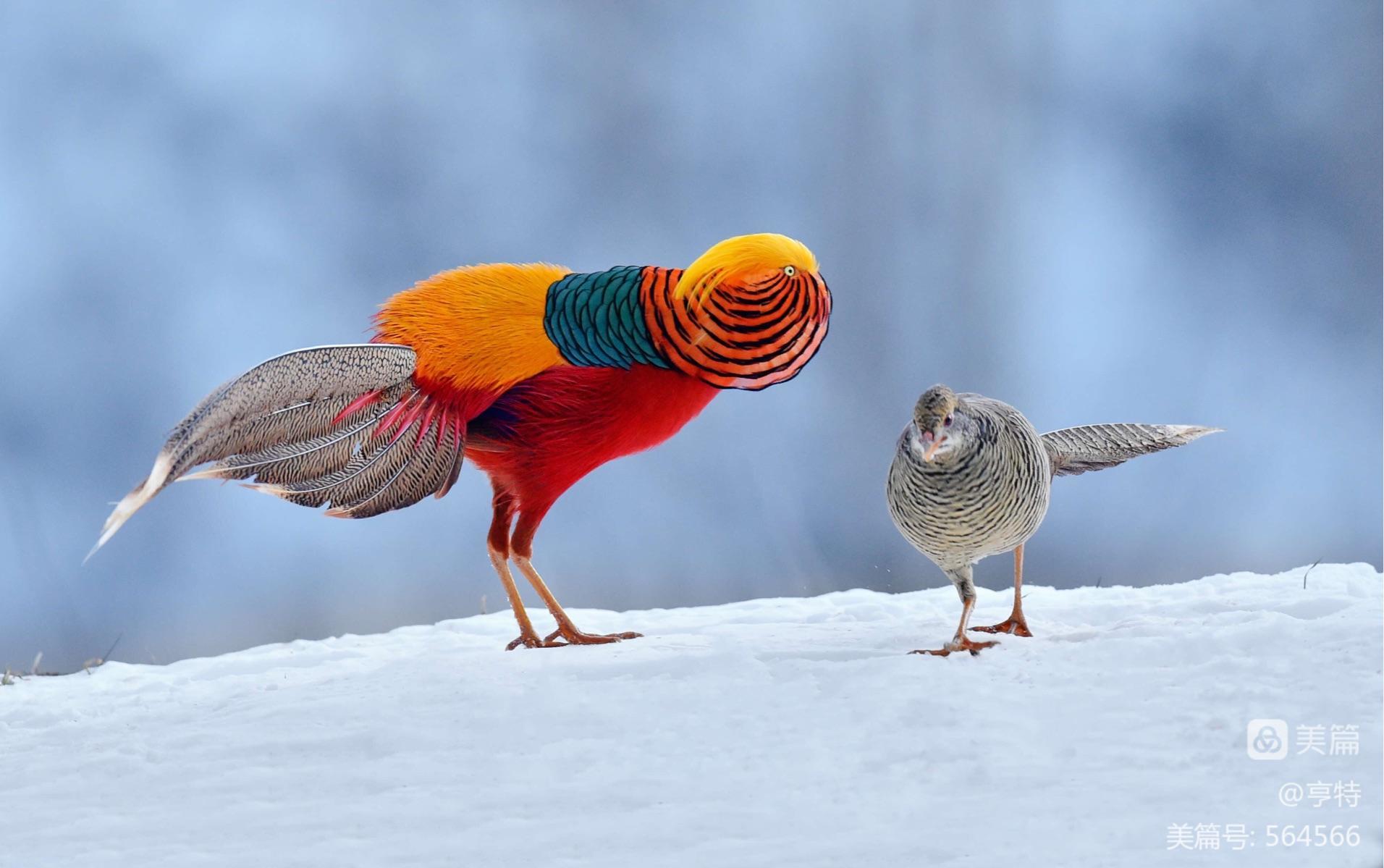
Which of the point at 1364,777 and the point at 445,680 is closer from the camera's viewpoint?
the point at 1364,777

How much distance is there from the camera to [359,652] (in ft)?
12.9

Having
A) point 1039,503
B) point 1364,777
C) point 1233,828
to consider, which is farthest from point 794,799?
point 1039,503

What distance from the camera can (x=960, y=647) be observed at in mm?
3010

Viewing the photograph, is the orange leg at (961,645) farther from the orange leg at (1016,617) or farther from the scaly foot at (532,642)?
the scaly foot at (532,642)

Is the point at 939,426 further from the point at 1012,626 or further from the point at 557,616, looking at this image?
the point at 557,616

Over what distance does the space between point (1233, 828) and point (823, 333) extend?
179 centimetres

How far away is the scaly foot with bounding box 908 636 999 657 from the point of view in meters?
2.98

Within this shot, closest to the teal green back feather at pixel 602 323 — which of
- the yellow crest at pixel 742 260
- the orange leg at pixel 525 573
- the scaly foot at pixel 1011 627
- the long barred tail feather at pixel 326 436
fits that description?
the yellow crest at pixel 742 260

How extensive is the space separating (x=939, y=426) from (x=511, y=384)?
1.33m

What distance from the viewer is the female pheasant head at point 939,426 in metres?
2.71

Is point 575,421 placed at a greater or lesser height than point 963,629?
greater

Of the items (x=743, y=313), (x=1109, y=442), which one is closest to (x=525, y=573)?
(x=743, y=313)

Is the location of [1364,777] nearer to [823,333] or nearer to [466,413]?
[823,333]

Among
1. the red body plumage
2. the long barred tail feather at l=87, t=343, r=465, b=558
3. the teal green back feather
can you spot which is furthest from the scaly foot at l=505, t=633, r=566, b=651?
the teal green back feather
